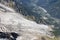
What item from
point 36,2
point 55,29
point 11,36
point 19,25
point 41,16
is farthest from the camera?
point 36,2

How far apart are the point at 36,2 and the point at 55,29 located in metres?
2.66

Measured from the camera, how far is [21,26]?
40.7ft

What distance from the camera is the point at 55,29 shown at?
13359 millimetres

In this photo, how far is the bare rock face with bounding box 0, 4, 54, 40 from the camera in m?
11.9

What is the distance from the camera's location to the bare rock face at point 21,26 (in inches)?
467

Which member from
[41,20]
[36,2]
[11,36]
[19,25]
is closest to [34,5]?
[36,2]

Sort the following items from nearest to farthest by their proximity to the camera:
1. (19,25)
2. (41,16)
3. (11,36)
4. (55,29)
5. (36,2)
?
(11,36), (19,25), (55,29), (41,16), (36,2)

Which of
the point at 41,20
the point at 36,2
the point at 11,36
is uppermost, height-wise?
the point at 36,2

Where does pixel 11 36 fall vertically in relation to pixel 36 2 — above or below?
below

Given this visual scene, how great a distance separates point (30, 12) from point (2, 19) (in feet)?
7.80

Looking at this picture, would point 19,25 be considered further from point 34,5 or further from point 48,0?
point 48,0

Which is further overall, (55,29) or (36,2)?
(36,2)

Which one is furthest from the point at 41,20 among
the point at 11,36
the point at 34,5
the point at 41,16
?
the point at 11,36

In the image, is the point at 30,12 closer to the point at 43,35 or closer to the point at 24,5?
the point at 24,5
